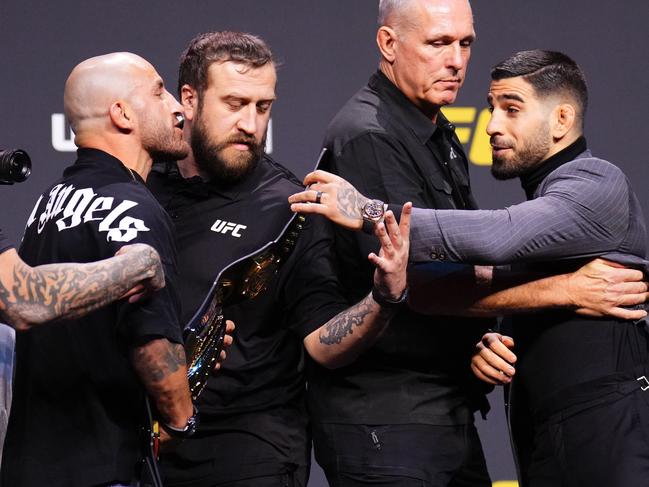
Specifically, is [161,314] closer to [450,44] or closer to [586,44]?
[450,44]

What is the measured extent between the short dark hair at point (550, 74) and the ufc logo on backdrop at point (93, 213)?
3.69 ft

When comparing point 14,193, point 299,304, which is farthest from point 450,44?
point 14,193

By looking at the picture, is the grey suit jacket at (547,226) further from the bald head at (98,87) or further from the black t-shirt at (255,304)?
the bald head at (98,87)

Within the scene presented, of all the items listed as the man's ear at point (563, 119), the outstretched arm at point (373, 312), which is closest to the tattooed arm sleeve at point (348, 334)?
the outstretched arm at point (373, 312)

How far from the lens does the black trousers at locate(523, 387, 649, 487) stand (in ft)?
8.65

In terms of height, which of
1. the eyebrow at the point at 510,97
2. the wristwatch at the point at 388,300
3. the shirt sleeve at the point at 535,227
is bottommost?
the wristwatch at the point at 388,300

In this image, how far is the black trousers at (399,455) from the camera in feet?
9.05

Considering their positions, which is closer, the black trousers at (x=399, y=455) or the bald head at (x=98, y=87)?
the bald head at (x=98, y=87)

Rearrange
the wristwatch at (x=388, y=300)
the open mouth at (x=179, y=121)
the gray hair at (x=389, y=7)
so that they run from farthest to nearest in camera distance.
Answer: the gray hair at (x=389, y=7) < the open mouth at (x=179, y=121) < the wristwatch at (x=388, y=300)

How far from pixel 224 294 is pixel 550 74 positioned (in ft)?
3.26

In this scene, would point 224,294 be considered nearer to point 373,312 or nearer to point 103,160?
point 373,312

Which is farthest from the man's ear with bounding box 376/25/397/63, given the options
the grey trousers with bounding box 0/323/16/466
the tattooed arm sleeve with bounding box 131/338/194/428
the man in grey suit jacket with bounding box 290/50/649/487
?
the grey trousers with bounding box 0/323/16/466

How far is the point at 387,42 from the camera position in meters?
3.09

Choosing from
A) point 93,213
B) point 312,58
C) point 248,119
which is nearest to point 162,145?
point 93,213
